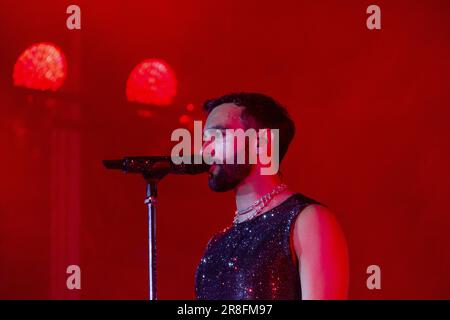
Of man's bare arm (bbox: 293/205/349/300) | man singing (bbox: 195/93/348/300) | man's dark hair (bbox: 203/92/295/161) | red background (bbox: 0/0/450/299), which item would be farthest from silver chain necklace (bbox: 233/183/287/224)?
red background (bbox: 0/0/450/299)

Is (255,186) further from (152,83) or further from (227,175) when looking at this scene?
(152,83)

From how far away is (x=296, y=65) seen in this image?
398cm

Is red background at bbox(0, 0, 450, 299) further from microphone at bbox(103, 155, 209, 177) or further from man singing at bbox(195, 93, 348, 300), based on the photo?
microphone at bbox(103, 155, 209, 177)

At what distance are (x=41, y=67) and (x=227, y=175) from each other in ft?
6.67

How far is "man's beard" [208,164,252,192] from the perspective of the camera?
88.2 inches

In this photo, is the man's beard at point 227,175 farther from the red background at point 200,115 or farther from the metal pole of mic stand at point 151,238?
the red background at point 200,115

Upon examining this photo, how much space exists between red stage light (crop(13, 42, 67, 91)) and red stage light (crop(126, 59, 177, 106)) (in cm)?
37

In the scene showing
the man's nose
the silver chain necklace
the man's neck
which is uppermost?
the man's nose

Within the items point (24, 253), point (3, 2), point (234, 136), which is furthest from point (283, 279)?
point (3, 2)

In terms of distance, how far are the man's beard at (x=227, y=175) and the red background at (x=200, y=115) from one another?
1.76 meters

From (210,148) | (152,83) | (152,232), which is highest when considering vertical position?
(152,83)

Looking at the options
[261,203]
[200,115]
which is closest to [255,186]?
[261,203]

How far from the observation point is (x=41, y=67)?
395 centimetres

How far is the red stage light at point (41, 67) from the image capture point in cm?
395
